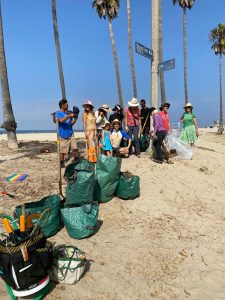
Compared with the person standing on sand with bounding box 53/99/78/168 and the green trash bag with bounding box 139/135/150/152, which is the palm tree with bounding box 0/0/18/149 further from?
the green trash bag with bounding box 139/135/150/152

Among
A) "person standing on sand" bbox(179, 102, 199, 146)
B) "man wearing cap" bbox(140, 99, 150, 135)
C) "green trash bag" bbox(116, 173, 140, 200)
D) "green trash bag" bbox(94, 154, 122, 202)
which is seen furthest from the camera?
"person standing on sand" bbox(179, 102, 199, 146)

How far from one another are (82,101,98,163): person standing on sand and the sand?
33.3 inches

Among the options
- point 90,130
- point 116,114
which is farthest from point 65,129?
point 116,114

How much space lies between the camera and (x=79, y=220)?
430 cm

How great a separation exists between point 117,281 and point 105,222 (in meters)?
1.42

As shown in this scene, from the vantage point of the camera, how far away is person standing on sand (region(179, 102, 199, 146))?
31.4 feet

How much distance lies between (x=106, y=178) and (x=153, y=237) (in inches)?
54.1

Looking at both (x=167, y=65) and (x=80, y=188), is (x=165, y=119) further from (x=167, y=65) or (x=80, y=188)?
(x=80, y=188)

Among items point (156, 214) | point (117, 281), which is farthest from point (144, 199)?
point (117, 281)

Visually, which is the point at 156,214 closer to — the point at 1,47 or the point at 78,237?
the point at 78,237

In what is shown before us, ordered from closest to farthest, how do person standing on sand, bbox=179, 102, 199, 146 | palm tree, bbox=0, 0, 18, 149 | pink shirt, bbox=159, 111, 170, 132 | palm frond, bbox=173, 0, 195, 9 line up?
pink shirt, bbox=159, 111, 170, 132 → person standing on sand, bbox=179, 102, 199, 146 → palm tree, bbox=0, 0, 18, 149 → palm frond, bbox=173, 0, 195, 9

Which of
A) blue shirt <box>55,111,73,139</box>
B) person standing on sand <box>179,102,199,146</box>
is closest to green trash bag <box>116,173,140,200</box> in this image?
blue shirt <box>55,111,73,139</box>

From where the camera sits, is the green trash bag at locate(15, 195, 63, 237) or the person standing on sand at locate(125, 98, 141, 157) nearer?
the green trash bag at locate(15, 195, 63, 237)

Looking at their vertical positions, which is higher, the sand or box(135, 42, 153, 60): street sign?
box(135, 42, 153, 60): street sign
